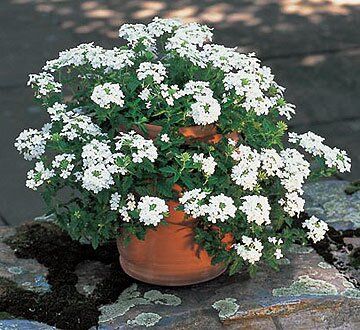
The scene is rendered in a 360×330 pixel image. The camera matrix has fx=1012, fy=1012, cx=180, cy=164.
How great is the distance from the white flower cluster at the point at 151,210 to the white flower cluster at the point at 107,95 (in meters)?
0.29

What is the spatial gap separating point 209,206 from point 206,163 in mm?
133

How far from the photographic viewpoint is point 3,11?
6.42 m

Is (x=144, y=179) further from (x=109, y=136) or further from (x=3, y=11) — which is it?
(x=3, y=11)

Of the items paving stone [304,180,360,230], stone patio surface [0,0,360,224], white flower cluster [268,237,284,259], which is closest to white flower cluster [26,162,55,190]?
white flower cluster [268,237,284,259]

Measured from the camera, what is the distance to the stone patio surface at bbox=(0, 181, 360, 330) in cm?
294

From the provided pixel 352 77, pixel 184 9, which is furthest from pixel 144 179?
pixel 184 9

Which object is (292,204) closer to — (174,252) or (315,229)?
(315,229)

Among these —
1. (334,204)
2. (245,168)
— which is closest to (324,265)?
(334,204)

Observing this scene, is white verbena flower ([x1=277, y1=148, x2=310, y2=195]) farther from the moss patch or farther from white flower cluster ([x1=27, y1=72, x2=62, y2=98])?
white flower cluster ([x1=27, y1=72, x2=62, y2=98])

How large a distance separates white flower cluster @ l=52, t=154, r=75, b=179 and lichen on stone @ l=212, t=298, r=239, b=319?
0.58 m

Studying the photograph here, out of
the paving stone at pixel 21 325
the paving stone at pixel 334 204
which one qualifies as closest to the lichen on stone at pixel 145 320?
the paving stone at pixel 21 325

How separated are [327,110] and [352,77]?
0.47 meters

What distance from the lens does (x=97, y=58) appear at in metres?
3.11

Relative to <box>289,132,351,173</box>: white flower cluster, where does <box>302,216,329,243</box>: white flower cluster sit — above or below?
below
